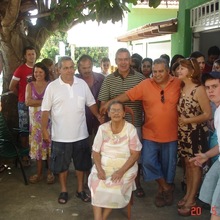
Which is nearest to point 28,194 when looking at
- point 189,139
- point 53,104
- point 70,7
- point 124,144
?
point 53,104

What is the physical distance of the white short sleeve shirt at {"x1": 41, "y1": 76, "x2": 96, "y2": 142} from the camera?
13.3 ft

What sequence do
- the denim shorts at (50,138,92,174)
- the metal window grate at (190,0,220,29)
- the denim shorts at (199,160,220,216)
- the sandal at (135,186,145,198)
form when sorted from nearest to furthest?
the denim shorts at (199,160,220,216) → the denim shorts at (50,138,92,174) → the sandal at (135,186,145,198) → the metal window grate at (190,0,220,29)

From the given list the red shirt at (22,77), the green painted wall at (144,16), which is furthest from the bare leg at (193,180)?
the green painted wall at (144,16)

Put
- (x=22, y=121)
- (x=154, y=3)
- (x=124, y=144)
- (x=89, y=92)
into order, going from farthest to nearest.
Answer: (x=22, y=121)
(x=89, y=92)
(x=154, y=3)
(x=124, y=144)

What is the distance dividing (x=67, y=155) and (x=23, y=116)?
1.59 meters

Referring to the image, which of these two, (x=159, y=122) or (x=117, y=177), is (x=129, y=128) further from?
(x=117, y=177)

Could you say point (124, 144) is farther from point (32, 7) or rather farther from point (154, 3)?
point (32, 7)

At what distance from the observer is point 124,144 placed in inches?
144

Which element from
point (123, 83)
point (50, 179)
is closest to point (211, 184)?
point (123, 83)

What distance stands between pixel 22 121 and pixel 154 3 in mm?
2825

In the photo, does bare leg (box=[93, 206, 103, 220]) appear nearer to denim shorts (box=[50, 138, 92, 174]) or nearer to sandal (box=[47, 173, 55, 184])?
denim shorts (box=[50, 138, 92, 174])

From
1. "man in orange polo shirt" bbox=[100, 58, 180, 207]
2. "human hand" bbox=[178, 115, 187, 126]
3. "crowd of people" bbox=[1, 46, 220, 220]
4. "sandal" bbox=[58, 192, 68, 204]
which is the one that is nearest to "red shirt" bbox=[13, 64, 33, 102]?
"crowd of people" bbox=[1, 46, 220, 220]

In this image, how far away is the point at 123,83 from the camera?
13.6 ft

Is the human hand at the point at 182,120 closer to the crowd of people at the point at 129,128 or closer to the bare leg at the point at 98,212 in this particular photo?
the crowd of people at the point at 129,128
